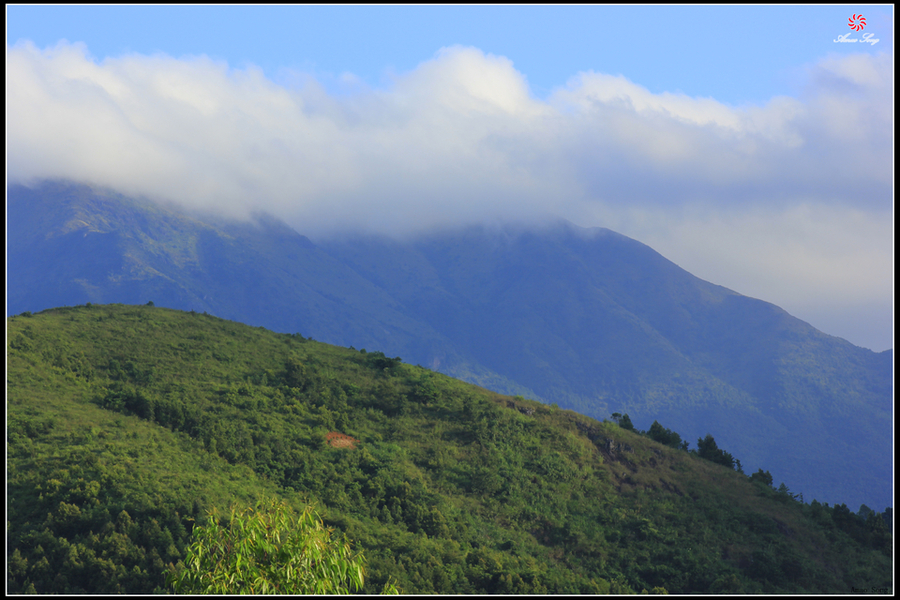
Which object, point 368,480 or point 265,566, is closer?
point 265,566

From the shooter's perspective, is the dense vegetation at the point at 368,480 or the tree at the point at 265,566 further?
the dense vegetation at the point at 368,480

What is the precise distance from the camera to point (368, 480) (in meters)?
36.8

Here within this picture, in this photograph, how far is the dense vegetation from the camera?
26.0 meters

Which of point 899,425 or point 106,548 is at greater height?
point 899,425

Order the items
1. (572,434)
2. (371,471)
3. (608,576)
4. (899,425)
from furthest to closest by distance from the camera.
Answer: (572,434)
(371,471)
(608,576)
(899,425)

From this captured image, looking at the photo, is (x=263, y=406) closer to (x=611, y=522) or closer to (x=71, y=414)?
(x=71, y=414)

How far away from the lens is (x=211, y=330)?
2203 inches

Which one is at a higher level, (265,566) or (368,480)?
(265,566)

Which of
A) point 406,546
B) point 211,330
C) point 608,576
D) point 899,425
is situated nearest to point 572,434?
point 608,576

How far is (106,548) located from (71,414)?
1481cm

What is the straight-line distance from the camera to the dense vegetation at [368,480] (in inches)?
1024

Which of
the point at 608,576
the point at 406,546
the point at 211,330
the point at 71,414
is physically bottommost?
the point at 608,576

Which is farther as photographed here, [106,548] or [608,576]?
[608,576]

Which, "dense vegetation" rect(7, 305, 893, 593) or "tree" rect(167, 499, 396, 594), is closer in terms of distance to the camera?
"tree" rect(167, 499, 396, 594)
